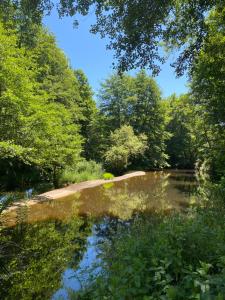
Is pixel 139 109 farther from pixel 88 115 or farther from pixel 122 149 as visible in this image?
pixel 122 149

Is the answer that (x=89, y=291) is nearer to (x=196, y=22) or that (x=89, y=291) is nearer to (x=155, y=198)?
(x=196, y=22)

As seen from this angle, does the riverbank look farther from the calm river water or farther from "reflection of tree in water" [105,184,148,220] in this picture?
"reflection of tree in water" [105,184,148,220]

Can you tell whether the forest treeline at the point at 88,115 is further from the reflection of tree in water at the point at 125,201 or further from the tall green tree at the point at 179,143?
the reflection of tree in water at the point at 125,201

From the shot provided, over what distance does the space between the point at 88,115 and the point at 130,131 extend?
8090 mm

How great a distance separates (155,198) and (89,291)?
12.0m

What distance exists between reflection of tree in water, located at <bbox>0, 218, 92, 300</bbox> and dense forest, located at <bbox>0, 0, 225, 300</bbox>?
1379mm

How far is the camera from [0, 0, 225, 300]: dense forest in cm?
354

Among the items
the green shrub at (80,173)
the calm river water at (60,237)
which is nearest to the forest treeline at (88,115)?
the green shrub at (80,173)

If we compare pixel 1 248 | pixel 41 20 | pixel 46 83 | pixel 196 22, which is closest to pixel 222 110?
pixel 196 22

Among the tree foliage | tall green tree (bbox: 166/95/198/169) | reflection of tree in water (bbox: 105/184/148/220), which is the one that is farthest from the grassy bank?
tall green tree (bbox: 166/95/198/169)

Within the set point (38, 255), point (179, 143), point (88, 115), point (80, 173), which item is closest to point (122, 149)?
point (80, 173)

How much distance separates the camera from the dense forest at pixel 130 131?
11.6 ft

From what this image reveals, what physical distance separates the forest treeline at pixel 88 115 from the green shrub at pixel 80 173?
0.44 m

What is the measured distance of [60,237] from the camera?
29.7ft
